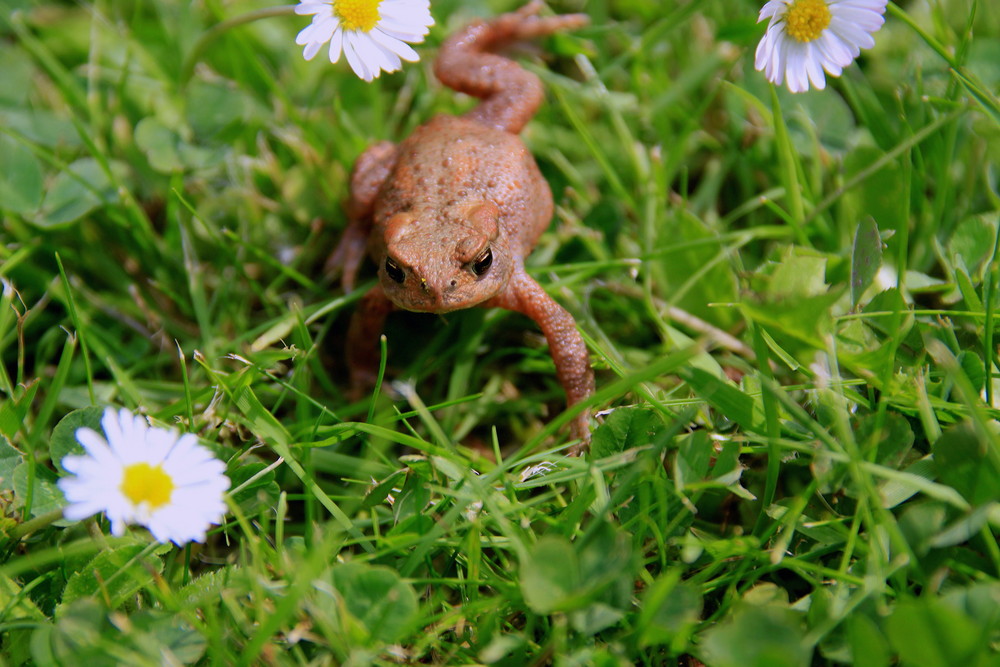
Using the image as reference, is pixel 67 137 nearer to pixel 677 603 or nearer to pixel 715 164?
pixel 715 164

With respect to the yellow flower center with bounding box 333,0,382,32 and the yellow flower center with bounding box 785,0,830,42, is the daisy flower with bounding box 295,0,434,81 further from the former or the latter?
the yellow flower center with bounding box 785,0,830,42

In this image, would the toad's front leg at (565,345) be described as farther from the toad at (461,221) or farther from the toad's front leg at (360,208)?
A: the toad's front leg at (360,208)

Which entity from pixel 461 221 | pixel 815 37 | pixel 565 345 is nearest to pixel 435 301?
pixel 461 221

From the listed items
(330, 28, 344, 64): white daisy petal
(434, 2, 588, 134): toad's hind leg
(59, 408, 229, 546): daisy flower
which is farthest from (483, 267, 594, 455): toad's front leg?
(59, 408, 229, 546): daisy flower

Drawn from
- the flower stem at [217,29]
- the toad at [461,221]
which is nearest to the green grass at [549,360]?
the flower stem at [217,29]

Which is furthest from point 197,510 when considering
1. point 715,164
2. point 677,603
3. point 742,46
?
point 742,46

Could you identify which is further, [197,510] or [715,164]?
[715,164]
